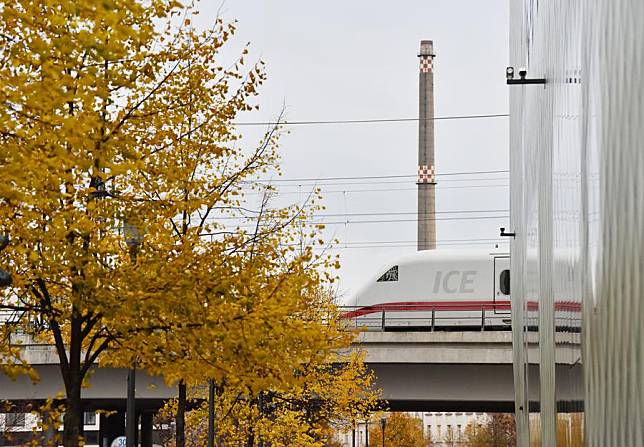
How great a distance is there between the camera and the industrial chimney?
74.6 meters

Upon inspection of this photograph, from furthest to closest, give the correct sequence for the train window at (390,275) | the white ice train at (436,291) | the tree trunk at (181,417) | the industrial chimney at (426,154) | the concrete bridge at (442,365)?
the industrial chimney at (426,154), the train window at (390,275), the white ice train at (436,291), the concrete bridge at (442,365), the tree trunk at (181,417)

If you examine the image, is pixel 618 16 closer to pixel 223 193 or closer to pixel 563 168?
pixel 563 168

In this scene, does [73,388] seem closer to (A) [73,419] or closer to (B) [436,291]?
(A) [73,419]

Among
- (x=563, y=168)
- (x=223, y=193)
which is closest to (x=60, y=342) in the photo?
(x=223, y=193)

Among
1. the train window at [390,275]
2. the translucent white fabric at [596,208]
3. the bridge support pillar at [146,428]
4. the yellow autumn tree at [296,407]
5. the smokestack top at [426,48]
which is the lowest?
the bridge support pillar at [146,428]

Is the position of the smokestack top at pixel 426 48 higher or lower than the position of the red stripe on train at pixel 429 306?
higher

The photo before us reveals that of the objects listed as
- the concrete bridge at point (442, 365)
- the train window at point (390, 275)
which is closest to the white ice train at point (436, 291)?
the train window at point (390, 275)

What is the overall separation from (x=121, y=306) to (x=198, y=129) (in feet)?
14.9

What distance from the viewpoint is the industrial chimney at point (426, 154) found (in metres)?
74.6

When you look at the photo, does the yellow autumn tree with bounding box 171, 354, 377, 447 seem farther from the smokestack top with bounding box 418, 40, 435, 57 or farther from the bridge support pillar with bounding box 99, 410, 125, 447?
the smokestack top with bounding box 418, 40, 435, 57

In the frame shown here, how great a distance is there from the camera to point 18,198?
8242 mm

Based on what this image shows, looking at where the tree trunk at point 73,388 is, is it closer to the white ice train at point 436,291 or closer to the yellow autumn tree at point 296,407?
the yellow autumn tree at point 296,407

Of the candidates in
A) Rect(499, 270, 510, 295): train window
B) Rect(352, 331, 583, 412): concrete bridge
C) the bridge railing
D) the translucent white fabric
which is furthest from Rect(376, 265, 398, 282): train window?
the translucent white fabric

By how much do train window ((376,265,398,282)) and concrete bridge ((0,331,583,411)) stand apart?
859 centimetres
